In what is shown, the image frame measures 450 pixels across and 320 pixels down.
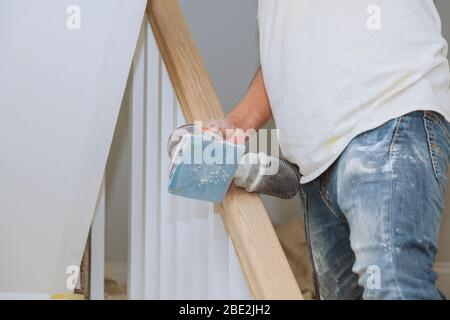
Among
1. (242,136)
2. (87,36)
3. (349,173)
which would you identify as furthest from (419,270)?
(87,36)

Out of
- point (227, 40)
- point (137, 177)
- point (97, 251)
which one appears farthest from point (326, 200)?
point (227, 40)

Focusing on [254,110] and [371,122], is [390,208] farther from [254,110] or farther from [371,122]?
[254,110]

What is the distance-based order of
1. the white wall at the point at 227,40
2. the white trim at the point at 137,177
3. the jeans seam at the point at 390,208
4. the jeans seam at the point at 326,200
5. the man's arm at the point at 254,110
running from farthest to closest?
the white wall at the point at 227,40 < the white trim at the point at 137,177 < the man's arm at the point at 254,110 < the jeans seam at the point at 326,200 < the jeans seam at the point at 390,208

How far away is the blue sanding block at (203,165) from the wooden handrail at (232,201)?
2.1 inches

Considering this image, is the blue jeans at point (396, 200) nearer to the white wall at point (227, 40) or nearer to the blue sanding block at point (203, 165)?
the blue sanding block at point (203, 165)

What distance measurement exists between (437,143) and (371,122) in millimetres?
103

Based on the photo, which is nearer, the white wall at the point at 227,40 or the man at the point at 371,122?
the man at the point at 371,122

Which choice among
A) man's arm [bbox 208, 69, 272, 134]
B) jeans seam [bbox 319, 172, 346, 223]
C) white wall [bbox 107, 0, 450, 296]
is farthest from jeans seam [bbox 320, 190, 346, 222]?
white wall [bbox 107, 0, 450, 296]

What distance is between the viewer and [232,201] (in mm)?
1145

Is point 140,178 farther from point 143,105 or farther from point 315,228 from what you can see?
point 315,228

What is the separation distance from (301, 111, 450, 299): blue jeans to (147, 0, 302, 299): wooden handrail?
0.11 metres

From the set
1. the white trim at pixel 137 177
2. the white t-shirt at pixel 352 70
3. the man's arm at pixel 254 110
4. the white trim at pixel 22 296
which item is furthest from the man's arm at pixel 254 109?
the white trim at pixel 22 296

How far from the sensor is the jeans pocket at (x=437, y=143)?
40.9 inches
